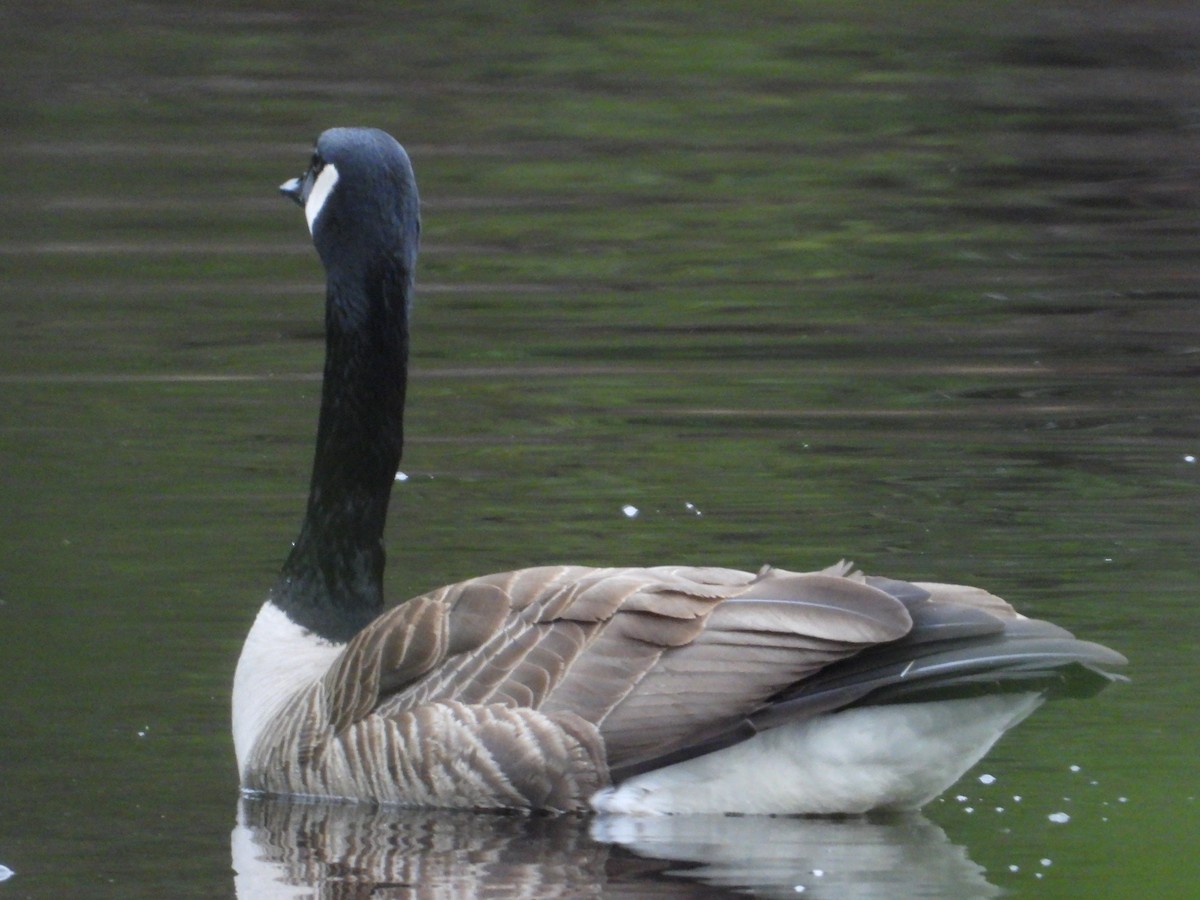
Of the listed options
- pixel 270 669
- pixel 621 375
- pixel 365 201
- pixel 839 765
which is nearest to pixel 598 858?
pixel 839 765

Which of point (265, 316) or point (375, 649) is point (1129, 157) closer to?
point (265, 316)

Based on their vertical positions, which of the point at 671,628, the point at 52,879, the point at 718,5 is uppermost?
the point at 718,5

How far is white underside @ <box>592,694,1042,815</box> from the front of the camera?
7355 millimetres

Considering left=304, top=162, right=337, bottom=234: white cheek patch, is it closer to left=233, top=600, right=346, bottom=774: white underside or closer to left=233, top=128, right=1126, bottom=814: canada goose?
left=233, top=128, right=1126, bottom=814: canada goose

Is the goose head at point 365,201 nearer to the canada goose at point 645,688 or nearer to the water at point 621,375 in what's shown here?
the canada goose at point 645,688

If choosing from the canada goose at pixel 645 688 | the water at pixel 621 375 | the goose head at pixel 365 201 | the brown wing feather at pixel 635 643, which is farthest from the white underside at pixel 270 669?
the goose head at pixel 365 201

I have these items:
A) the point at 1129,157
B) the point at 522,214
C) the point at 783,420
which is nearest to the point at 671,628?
Result: the point at 783,420

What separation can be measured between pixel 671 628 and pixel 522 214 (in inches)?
472

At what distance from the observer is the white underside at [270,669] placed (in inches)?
333

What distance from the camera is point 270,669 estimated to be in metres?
8.65

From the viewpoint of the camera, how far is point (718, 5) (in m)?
28.4

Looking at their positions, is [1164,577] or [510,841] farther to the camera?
[1164,577]

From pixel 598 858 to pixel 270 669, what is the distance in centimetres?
181

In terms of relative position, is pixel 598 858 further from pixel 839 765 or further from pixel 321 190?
pixel 321 190
